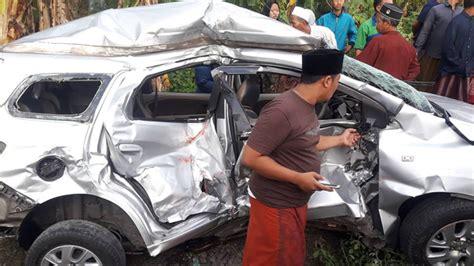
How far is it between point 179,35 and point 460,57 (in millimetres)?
4007

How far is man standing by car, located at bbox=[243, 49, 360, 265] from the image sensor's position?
9.04 feet

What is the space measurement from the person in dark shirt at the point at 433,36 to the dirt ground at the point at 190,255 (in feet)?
12.9

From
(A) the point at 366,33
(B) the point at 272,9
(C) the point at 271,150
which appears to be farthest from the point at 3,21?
(C) the point at 271,150

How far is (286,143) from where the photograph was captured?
2805 mm

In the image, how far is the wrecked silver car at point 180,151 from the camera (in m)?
3.59

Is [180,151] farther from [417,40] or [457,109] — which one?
[417,40]

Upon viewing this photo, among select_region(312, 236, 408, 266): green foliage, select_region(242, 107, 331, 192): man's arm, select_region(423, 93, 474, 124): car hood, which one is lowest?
select_region(312, 236, 408, 266): green foliage

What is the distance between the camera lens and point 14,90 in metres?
3.69

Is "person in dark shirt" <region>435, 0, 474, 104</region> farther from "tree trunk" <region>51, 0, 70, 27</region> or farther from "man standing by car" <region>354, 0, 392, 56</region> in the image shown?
"tree trunk" <region>51, 0, 70, 27</region>

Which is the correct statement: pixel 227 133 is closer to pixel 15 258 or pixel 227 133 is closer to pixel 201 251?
pixel 201 251

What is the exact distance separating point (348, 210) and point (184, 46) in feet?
5.44

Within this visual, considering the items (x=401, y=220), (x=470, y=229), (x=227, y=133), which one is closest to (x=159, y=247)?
(x=227, y=133)

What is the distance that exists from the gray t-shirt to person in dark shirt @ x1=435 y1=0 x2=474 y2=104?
13.8 ft

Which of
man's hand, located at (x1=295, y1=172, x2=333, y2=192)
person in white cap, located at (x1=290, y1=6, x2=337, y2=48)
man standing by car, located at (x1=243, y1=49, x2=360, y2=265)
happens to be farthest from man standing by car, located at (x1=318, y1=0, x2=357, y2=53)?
man's hand, located at (x1=295, y1=172, x2=333, y2=192)
